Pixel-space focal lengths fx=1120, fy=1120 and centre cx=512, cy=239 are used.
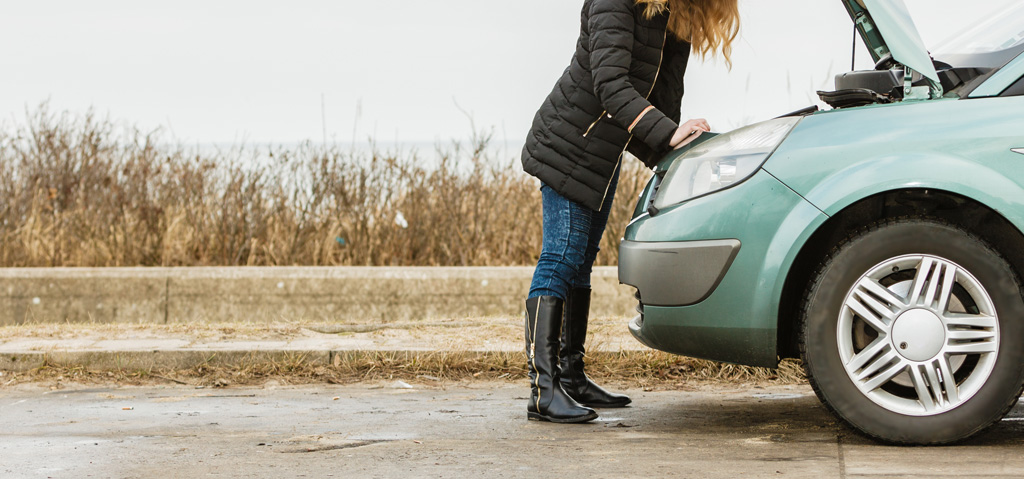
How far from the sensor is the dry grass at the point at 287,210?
8781 mm

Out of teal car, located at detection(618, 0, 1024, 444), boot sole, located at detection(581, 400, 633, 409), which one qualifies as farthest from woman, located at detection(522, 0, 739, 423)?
teal car, located at detection(618, 0, 1024, 444)

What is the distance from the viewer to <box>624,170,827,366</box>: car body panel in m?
3.65

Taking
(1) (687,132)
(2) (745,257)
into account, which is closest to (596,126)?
(1) (687,132)

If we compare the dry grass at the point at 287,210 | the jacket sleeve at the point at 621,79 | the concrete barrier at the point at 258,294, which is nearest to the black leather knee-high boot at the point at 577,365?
the jacket sleeve at the point at 621,79

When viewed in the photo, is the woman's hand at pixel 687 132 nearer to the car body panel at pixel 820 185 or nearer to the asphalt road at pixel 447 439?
the car body panel at pixel 820 185

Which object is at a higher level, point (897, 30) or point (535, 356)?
point (897, 30)

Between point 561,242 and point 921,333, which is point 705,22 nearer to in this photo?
point 561,242

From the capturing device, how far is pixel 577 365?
4.79 meters

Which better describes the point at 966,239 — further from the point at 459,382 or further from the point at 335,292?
the point at 335,292

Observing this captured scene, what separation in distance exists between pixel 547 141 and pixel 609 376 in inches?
69.9

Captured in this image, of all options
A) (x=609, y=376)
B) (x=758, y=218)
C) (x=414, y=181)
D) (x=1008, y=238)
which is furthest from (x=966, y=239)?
(x=414, y=181)

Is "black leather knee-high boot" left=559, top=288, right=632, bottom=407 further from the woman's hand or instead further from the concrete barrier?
the concrete barrier

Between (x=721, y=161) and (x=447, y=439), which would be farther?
(x=447, y=439)

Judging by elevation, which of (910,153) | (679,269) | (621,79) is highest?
(621,79)
